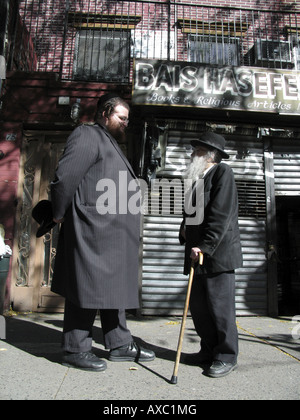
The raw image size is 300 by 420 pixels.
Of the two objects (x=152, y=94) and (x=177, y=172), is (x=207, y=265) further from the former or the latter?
(x=152, y=94)

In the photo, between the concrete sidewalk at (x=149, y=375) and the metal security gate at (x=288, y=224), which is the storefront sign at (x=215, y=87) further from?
the concrete sidewalk at (x=149, y=375)

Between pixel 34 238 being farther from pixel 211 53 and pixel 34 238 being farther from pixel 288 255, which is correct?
pixel 211 53

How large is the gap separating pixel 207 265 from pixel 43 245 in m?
3.96

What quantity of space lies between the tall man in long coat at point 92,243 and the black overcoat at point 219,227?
63cm

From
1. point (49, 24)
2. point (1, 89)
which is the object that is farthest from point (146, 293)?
point (49, 24)

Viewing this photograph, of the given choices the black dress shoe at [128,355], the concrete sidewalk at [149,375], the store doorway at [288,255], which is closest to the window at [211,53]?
the store doorway at [288,255]

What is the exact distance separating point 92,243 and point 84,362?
0.98 metres

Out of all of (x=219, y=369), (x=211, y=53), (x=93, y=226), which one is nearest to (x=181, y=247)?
(x=219, y=369)

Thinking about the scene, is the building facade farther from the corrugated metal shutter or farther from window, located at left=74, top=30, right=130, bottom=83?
window, located at left=74, top=30, right=130, bottom=83

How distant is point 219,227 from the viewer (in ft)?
9.37

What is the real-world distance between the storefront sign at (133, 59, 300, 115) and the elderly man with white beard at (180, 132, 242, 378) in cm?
305

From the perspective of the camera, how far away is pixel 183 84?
5977 mm

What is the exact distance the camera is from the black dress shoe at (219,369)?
273 centimetres

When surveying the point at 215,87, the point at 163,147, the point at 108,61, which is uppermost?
the point at 108,61
